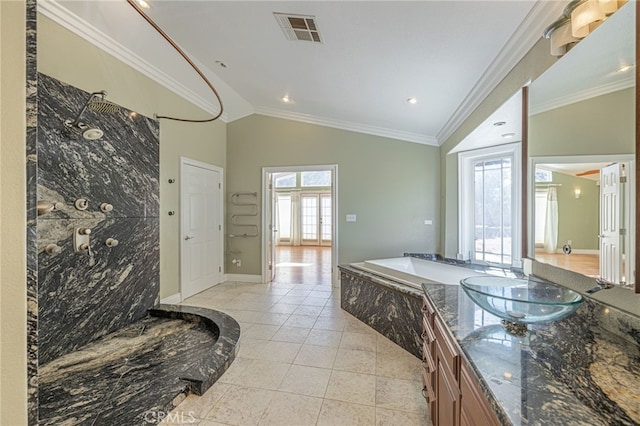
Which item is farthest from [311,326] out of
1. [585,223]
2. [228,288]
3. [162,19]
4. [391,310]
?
[162,19]

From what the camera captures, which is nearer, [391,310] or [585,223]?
[585,223]

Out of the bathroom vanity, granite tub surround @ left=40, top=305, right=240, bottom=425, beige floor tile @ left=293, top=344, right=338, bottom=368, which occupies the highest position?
the bathroom vanity

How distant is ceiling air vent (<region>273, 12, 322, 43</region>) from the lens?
2.27 metres

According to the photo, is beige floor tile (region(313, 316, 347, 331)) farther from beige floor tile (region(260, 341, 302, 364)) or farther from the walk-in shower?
the walk-in shower

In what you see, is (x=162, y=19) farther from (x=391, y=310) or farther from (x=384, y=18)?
(x=391, y=310)

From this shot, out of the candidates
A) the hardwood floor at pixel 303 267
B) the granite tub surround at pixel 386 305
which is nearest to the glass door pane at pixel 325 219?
the hardwood floor at pixel 303 267

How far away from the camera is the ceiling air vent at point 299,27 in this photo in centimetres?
227

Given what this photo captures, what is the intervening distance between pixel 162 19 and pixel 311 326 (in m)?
3.55

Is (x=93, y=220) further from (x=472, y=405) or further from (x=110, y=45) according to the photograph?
(x=472, y=405)

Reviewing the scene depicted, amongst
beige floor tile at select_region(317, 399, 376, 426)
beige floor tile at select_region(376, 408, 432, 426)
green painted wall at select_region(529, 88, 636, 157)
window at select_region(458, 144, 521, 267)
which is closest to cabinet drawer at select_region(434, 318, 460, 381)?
beige floor tile at select_region(376, 408, 432, 426)

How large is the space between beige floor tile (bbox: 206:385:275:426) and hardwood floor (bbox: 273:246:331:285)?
3.12m

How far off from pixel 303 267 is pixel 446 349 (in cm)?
545

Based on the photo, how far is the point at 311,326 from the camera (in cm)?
321

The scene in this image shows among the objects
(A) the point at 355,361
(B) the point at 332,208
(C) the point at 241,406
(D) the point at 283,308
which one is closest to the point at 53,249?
(C) the point at 241,406
